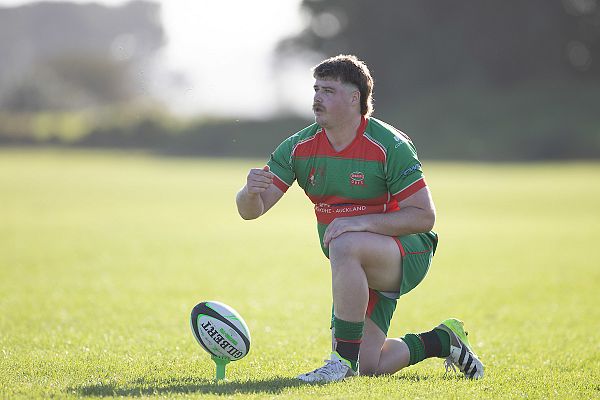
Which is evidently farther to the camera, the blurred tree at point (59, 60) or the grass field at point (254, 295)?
the blurred tree at point (59, 60)

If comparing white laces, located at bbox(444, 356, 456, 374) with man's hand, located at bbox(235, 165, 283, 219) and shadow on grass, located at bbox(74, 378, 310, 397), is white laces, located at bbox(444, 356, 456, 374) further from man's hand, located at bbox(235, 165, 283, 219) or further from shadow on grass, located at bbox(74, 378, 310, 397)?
man's hand, located at bbox(235, 165, 283, 219)

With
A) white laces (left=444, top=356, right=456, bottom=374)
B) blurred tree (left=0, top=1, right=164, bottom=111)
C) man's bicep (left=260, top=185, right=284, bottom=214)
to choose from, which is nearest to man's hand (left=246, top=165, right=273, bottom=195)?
man's bicep (left=260, top=185, right=284, bottom=214)

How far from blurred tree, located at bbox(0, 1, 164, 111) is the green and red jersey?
230 ft

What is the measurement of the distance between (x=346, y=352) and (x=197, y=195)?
22.8 m

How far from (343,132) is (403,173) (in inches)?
20.2

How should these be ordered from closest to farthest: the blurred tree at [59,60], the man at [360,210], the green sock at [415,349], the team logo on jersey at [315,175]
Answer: the man at [360,210] → the team logo on jersey at [315,175] → the green sock at [415,349] → the blurred tree at [59,60]

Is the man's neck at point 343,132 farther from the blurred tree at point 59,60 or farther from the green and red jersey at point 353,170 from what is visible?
the blurred tree at point 59,60

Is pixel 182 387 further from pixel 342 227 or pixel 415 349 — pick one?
pixel 415 349

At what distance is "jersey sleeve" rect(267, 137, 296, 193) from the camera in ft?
20.7

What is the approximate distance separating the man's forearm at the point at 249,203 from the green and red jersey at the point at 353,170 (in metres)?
0.26

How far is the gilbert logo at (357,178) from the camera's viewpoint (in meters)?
6.08

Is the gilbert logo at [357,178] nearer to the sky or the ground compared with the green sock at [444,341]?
nearer to the sky

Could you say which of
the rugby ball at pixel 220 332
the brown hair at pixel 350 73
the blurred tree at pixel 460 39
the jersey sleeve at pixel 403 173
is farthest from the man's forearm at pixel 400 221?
the blurred tree at pixel 460 39

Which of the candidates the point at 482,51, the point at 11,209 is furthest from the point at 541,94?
the point at 11,209
